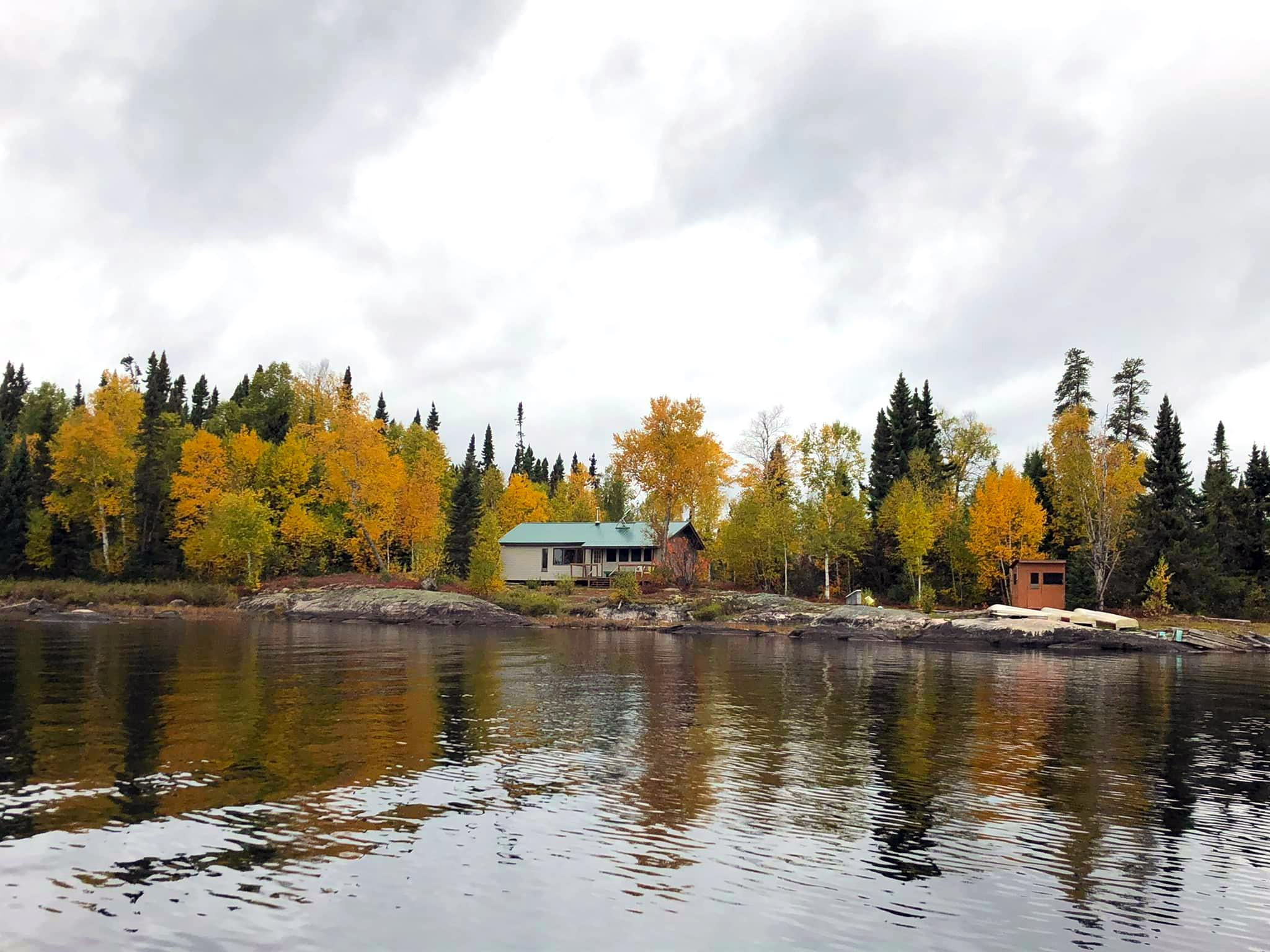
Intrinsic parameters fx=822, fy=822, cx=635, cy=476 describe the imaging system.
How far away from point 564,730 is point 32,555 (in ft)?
262

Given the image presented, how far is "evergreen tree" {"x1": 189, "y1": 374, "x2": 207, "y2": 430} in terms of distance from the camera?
366ft

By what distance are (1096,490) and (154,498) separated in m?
81.8

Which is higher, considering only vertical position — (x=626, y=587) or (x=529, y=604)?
(x=626, y=587)

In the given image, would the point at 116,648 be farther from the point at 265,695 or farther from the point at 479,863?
the point at 479,863

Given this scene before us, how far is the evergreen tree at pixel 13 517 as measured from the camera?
77688mm

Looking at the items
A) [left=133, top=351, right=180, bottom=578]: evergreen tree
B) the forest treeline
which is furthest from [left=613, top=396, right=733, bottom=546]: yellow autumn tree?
[left=133, top=351, right=180, bottom=578]: evergreen tree

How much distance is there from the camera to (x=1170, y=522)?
61.1 m

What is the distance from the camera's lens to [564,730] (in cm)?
1947

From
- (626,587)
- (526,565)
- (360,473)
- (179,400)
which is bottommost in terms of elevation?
(626,587)

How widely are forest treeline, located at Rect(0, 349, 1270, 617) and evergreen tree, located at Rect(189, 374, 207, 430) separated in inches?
937

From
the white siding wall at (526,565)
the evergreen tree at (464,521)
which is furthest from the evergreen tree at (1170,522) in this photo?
the evergreen tree at (464,521)

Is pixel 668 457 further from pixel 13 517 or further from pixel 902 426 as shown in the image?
pixel 13 517

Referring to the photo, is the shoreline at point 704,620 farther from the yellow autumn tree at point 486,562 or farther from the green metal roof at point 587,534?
the green metal roof at point 587,534

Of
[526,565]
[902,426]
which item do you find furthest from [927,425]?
[526,565]
